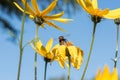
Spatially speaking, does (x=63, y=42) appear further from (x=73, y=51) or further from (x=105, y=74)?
(x=105, y=74)

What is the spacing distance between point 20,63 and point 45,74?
0.18 m

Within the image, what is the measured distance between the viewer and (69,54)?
2.93 feet

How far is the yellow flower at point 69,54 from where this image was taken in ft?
2.79

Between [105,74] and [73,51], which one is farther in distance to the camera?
[73,51]

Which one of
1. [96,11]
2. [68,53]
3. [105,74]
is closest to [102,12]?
[96,11]

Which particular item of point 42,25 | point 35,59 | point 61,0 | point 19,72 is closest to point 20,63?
point 19,72

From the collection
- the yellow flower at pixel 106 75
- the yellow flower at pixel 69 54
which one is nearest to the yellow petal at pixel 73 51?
the yellow flower at pixel 69 54

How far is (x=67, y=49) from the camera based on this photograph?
0.91 meters

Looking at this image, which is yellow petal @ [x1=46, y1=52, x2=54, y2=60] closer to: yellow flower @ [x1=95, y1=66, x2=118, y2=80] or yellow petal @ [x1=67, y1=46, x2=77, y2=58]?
yellow petal @ [x1=67, y1=46, x2=77, y2=58]

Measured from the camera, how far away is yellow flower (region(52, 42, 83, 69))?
2.79 feet

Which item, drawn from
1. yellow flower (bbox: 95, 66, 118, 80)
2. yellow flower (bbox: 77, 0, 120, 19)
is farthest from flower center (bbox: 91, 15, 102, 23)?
yellow flower (bbox: 95, 66, 118, 80)

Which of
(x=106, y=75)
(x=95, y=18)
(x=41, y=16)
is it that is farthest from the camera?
(x=41, y=16)

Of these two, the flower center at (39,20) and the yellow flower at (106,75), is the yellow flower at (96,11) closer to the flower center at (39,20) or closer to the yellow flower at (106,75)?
the flower center at (39,20)

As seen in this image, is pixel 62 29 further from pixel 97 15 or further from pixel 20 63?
pixel 20 63
